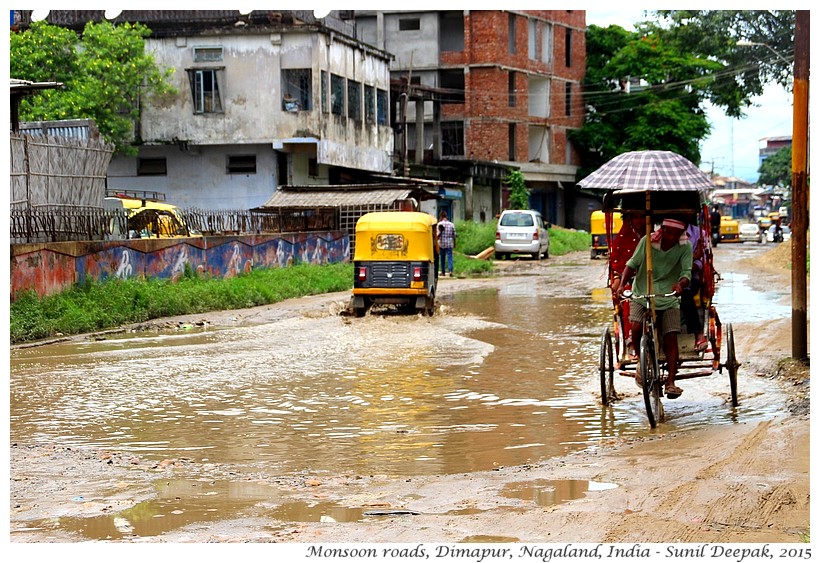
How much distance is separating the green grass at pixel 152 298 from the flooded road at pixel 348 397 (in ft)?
2.95

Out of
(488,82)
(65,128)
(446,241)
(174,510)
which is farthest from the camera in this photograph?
(488,82)

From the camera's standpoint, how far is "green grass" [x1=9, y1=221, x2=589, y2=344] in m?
17.5

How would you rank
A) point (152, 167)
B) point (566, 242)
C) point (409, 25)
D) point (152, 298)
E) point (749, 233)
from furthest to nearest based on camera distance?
point (749, 233)
point (409, 25)
point (566, 242)
point (152, 167)
point (152, 298)

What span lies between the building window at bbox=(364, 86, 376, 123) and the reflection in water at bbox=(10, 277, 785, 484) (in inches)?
921

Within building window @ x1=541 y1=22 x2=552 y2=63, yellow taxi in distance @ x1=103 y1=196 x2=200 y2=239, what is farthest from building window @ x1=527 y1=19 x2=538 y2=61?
yellow taxi in distance @ x1=103 y1=196 x2=200 y2=239

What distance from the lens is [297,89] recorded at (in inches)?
1441

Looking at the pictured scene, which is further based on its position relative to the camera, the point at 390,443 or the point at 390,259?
the point at 390,259

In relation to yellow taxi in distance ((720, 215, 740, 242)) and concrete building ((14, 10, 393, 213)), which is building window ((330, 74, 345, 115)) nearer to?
concrete building ((14, 10, 393, 213))

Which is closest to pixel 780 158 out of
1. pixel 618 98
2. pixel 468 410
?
pixel 618 98

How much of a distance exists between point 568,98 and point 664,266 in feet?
177

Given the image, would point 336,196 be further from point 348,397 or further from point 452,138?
point 452,138

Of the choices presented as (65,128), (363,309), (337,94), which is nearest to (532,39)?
(337,94)

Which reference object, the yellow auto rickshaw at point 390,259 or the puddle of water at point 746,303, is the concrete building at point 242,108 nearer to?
the puddle of water at point 746,303

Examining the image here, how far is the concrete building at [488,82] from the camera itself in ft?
184
